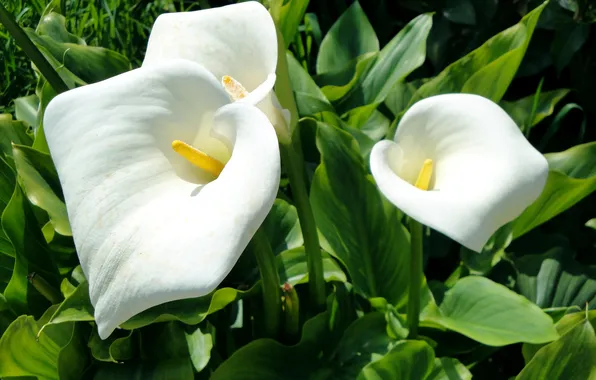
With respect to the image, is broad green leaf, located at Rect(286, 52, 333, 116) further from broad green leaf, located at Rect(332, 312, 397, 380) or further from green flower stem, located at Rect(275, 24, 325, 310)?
broad green leaf, located at Rect(332, 312, 397, 380)

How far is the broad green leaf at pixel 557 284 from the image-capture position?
45.2 inches

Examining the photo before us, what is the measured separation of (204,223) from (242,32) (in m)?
0.37

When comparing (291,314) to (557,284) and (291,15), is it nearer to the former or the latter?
(557,284)

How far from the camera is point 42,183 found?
1099mm

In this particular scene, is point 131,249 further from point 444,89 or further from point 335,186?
point 444,89

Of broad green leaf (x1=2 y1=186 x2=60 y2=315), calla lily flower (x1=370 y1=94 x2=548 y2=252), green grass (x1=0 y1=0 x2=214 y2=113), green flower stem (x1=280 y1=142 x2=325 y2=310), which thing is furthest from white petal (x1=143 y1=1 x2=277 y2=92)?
green grass (x1=0 y1=0 x2=214 y2=113)

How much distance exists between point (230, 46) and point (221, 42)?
15 mm

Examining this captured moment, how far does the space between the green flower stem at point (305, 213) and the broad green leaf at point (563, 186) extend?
39cm

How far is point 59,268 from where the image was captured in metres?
1.19

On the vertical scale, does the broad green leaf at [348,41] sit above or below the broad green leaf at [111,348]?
above

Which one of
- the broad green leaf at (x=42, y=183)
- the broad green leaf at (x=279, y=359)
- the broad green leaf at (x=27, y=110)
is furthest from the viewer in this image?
the broad green leaf at (x=27, y=110)

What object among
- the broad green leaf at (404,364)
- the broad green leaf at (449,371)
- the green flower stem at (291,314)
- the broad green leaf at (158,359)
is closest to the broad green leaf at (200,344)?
the broad green leaf at (158,359)

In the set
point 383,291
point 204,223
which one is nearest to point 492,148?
point 204,223

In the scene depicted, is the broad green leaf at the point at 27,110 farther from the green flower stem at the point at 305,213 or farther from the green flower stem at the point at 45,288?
the green flower stem at the point at 305,213
